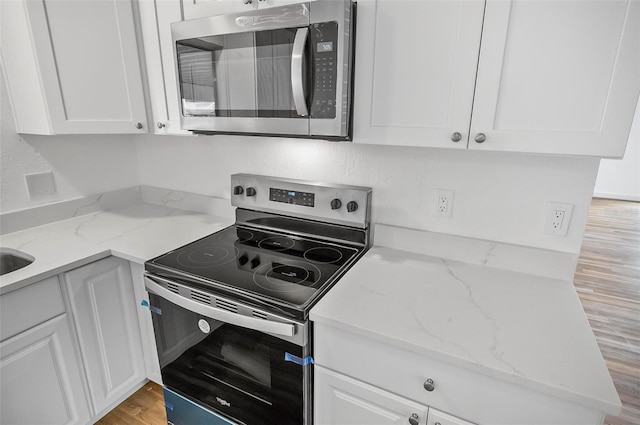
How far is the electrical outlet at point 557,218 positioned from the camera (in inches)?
49.1

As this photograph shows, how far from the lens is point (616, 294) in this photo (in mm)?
3189

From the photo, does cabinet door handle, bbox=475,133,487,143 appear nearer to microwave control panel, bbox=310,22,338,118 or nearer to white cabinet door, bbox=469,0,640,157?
white cabinet door, bbox=469,0,640,157

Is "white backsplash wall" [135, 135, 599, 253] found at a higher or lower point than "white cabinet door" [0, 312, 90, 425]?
higher

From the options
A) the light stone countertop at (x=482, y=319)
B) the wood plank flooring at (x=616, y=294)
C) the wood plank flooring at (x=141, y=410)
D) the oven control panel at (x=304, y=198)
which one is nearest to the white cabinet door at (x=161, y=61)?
the oven control panel at (x=304, y=198)

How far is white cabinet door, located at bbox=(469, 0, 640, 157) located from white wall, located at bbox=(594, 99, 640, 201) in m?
6.90

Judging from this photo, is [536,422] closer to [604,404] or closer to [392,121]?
[604,404]

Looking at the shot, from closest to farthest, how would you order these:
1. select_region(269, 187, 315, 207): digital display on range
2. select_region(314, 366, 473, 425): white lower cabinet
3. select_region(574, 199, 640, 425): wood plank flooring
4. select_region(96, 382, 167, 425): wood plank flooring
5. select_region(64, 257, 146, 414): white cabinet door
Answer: select_region(314, 366, 473, 425): white lower cabinet, select_region(64, 257, 146, 414): white cabinet door, select_region(269, 187, 315, 207): digital display on range, select_region(96, 382, 167, 425): wood plank flooring, select_region(574, 199, 640, 425): wood plank flooring

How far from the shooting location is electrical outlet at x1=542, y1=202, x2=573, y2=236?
125 cm

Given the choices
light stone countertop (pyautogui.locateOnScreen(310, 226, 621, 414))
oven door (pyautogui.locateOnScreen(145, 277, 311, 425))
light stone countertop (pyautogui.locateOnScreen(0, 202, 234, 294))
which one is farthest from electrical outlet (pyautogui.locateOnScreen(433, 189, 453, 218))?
light stone countertop (pyautogui.locateOnScreen(0, 202, 234, 294))

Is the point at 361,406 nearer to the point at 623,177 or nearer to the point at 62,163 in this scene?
the point at 62,163

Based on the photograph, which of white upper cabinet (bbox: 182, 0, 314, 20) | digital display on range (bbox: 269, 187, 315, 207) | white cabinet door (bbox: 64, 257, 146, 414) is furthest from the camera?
digital display on range (bbox: 269, 187, 315, 207)

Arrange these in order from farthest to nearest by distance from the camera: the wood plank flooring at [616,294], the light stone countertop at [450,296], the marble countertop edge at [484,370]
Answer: the wood plank flooring at [616,294]
the light stone countertop at [450,296]
the marble countertop edge at [484,370]

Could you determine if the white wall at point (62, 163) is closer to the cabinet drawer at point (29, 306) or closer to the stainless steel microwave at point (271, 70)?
the cabinet drawer at point (29, 306)

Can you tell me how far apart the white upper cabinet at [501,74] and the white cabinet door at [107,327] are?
1.32 meters
